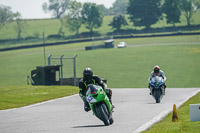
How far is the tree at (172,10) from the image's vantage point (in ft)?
448

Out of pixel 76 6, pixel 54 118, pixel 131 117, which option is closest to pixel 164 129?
pixel 131 117

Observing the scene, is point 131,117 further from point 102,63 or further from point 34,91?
point 102,63

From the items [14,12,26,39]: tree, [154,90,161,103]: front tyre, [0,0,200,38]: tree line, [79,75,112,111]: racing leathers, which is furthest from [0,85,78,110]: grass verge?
[14,12,26,39]: tree

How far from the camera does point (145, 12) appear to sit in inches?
5738

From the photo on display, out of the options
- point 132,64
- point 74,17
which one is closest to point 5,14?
point 74,17

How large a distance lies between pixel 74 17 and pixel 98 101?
144025 mm

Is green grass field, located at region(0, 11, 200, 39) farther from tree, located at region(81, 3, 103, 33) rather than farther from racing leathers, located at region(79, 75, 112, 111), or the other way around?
racing leathers, located at region(79, 75, 112, 111)

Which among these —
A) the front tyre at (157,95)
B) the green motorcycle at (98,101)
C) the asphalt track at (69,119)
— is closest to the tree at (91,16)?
the front tyre at (157,95)

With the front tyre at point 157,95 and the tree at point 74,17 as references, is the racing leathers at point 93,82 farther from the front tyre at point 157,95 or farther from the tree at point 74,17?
the tree at point 74,17

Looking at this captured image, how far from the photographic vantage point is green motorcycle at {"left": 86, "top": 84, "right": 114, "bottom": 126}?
12.7 m

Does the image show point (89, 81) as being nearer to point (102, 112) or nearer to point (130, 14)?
point (102, 112)

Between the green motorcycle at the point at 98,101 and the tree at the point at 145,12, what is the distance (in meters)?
129

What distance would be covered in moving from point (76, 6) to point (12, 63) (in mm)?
85245

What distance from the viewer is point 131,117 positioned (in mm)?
15070
